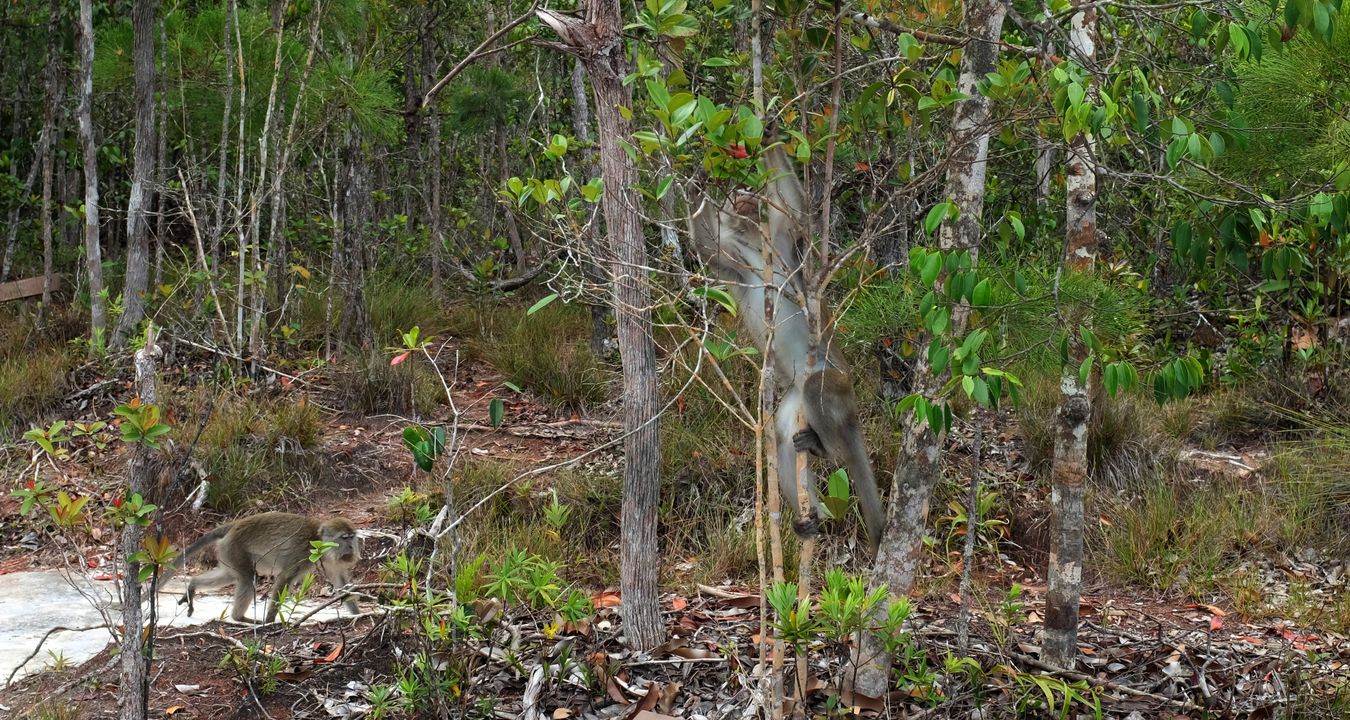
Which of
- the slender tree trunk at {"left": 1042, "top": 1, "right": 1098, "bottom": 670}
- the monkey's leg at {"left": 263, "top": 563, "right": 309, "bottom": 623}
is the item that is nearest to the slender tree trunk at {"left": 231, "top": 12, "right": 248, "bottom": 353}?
the monkey's leg at {"left": 263, "top": 563, "right": 309, "bottom": 623}

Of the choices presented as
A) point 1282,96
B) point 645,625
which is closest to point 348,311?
point 645,625

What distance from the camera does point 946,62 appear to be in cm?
486

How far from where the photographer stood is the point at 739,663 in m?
4.90

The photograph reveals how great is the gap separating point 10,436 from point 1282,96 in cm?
858

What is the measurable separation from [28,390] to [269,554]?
13.6 ft

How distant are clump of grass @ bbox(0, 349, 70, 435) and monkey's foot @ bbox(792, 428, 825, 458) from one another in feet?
20.3

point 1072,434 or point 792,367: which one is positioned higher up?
point 792,367

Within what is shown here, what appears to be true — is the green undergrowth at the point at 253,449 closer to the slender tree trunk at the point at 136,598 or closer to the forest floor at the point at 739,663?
the forest floor at the point at 739,663

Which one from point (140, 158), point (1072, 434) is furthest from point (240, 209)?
point (1072, 434)

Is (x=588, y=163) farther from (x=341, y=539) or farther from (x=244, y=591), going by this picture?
(x=244, y=591)

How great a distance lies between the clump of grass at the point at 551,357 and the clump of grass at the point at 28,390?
3.37m

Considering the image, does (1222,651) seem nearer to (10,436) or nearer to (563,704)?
(563,704)

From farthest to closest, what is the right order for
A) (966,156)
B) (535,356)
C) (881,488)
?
(535,356) < (881,488) < (966,156)

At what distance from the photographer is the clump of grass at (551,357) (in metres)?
9.41
